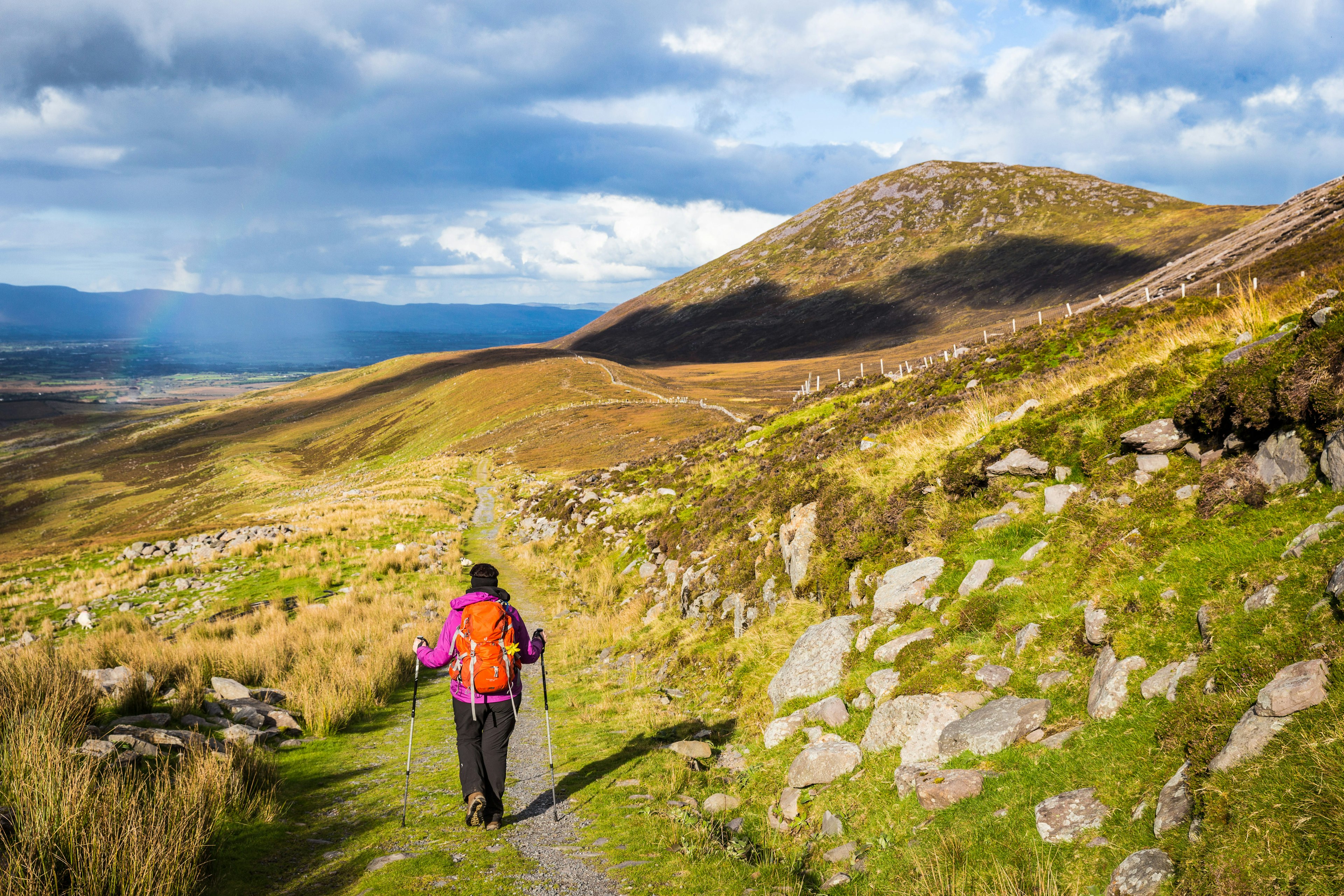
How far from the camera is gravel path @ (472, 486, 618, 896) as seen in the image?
21.5 ft

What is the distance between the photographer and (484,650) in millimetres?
8031

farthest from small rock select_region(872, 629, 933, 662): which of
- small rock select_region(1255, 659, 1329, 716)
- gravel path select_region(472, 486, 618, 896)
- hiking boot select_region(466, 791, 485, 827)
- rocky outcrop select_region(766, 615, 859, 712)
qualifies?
hiking boot select_region(466, 791, 485, 827)

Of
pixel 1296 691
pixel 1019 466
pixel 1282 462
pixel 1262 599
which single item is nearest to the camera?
pixel 1296 691

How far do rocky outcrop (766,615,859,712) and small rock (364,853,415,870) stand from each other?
17.5 feet

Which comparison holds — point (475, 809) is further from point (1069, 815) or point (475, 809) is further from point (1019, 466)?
point (1019, 466)

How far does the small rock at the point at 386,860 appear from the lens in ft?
22.0

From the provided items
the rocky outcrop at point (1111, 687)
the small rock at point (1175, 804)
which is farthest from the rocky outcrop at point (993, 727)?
the small rock at point (1175, 804)

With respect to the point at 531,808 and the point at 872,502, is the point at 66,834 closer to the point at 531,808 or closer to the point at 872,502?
the point at 531,808

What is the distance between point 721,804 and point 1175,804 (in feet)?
16.9

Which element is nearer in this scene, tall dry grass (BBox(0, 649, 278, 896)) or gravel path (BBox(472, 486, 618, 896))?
tall dry grass (BBox(0, 649, 278, 896))

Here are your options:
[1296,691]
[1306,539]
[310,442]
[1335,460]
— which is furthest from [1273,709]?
[310,442]

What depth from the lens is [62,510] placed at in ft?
319

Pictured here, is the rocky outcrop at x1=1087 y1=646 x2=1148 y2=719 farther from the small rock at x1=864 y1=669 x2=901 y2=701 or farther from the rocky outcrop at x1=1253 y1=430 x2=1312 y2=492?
the rocky outcrop at x1=1253 y1=430 x2=1312 y2=492

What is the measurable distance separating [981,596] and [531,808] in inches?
252
